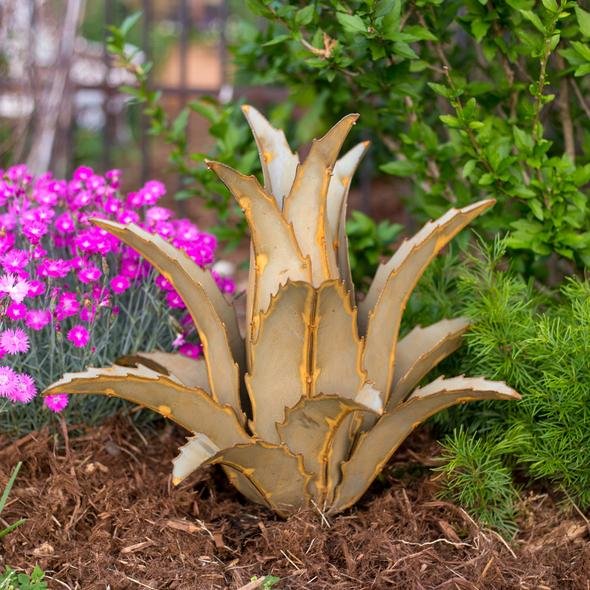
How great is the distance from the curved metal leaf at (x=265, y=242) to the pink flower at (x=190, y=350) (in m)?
0.46

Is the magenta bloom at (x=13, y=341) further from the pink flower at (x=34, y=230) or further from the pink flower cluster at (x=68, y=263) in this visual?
the pink flower at (x=34, y=230)

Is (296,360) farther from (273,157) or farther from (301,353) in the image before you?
(273,157)

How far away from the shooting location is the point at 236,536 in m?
1.88

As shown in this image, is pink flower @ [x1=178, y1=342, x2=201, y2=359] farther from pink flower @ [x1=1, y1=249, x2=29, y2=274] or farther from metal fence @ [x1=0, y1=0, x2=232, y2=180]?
metal fence @ [x1=0, y1=0, x2=232, y2=180]

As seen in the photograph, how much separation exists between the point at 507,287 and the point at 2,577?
47.6 inches

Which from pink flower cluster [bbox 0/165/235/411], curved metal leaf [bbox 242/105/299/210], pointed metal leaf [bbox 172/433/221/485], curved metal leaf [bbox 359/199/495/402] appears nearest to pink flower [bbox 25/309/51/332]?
pink flower cluster [bbox 0/165/235/411]

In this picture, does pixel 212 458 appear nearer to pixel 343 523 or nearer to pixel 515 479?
pixel 343 523

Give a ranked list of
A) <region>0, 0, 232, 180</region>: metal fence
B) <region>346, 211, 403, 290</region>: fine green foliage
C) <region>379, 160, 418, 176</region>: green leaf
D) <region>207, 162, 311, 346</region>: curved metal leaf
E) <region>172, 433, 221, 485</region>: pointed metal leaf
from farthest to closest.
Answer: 1. <region>0, 0, 232, 180</region>: metal fence
2. <region>346, 211, 403, 290</region>: fine green foliage
3. <region>379, 160, 418, 176</region>: green leaf
4. <region>207, 162, 311, 346</region>: curved metal leaf
5. <region>172, 433, 221, 485</region>: pointed metal leaf

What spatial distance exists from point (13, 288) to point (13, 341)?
0.37ft

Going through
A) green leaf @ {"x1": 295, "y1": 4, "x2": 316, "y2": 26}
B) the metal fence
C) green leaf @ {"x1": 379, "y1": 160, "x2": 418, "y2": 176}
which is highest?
green leaf @ {"x1": 295, "y1": 4, "x2": 316, "y2": 26}

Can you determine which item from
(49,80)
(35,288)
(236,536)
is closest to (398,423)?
(236,536)

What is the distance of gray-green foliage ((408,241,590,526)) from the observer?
186 cm

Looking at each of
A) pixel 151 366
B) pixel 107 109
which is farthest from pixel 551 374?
pixel 107 109

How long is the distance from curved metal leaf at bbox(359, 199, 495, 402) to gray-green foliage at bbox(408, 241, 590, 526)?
0.21m
